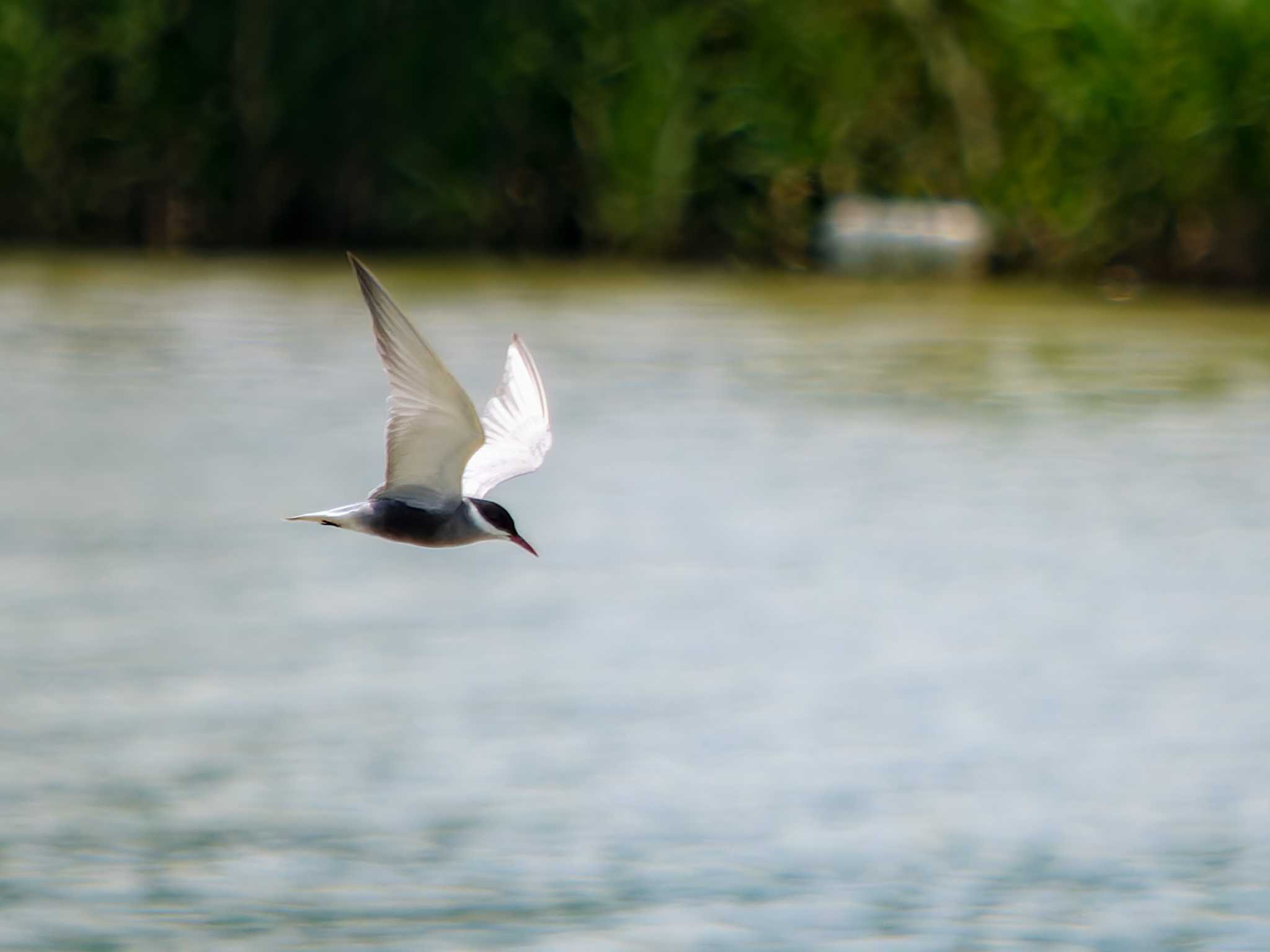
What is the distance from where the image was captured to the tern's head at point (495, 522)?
5234 mm

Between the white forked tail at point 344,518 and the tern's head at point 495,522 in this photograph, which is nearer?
the white forked tail at point 344,518

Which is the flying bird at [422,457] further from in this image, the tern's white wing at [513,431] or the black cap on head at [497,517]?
the tern's white wing at [513,431]

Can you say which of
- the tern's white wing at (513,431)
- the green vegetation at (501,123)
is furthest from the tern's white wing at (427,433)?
the green vegetation at (501,123)

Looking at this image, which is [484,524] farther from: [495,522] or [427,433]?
[427,433]

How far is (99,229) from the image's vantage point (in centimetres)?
2359

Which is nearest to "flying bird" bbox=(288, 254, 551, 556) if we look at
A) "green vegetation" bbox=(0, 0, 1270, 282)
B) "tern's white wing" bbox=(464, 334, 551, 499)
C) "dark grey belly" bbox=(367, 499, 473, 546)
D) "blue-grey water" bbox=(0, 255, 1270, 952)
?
"dark grey belly" bbox=(367, 499, 473, 546)

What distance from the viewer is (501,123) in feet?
73.8

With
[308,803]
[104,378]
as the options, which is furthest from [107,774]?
[104,378]

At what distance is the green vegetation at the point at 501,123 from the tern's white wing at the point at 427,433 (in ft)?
53.2

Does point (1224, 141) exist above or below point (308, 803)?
above

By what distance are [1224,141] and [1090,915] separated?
1332cm

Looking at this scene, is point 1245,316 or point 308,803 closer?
point 308,803

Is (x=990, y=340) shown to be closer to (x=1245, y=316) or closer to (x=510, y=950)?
(x=1245, y=316)

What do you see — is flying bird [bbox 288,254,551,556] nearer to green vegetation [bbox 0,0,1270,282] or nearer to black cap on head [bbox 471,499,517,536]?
black cap on head [bbox 471,499,517,536]
